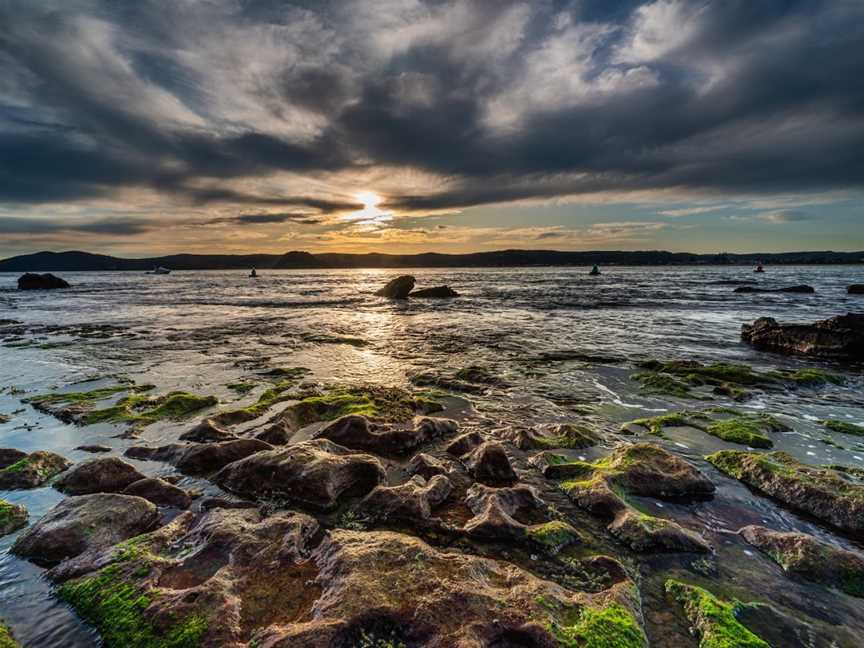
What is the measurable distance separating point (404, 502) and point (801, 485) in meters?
6.61

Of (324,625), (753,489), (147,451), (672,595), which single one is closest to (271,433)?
(147,451)

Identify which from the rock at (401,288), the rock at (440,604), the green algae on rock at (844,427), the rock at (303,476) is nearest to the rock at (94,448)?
the rock at (303,476)

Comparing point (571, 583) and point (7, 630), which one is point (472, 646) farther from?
point (7, 630)

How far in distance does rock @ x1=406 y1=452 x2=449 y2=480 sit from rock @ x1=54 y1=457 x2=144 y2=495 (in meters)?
4.75

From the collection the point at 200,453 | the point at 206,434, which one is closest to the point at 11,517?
the point at 200,453

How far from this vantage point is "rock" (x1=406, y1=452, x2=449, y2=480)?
287 inches

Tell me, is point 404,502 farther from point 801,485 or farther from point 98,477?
point 801,485

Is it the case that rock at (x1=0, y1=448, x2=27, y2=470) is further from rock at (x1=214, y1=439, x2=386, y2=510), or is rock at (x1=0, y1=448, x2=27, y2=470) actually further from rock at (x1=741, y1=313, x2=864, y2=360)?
rock at (x1=741, y1=313, x2=864, y2=360)

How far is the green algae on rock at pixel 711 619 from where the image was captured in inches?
155

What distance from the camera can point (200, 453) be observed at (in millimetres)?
7586

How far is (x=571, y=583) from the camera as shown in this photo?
4.75 metres

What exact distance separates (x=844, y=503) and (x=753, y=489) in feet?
3.69

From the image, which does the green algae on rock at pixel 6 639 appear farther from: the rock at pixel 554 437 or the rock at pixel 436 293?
the rock at pixel 436 293

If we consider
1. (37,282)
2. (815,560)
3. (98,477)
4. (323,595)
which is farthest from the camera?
(37,282)
